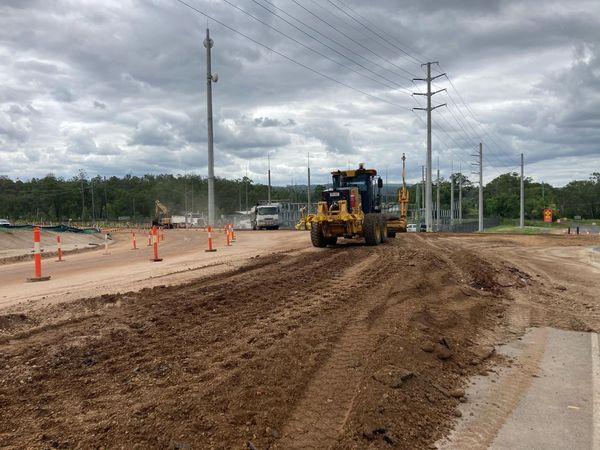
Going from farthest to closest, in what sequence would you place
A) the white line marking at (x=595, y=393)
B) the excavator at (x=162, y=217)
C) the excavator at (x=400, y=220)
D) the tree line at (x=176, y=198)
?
the tree line at (x=176, y=198) < the excavator at (x=162, y=217) < the excavator at (x=400, y=220) < the white line marking at (x=595, y=393)

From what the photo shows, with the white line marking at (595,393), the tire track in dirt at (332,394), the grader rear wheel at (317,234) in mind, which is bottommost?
the white line marking at (595,393)

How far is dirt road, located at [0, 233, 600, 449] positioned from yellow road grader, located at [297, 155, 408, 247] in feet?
26.8

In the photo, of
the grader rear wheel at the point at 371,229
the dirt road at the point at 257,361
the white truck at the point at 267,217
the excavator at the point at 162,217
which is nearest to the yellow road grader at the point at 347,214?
the grader rear wheel at the point at 371,229

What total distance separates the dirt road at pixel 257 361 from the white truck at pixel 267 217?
126 feet

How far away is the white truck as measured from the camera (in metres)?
49.4

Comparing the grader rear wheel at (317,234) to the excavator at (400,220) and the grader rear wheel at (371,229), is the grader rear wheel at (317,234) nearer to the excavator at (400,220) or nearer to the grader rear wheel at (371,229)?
the grader rear wheel at (371,229)

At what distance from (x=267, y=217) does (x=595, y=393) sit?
44470 mm

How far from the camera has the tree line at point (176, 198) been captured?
108125mm

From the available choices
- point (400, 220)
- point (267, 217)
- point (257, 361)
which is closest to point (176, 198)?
point (267, 217)

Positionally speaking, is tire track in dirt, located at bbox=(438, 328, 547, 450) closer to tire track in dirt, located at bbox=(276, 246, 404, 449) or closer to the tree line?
tire track in dirt, located at bbox=(276, 246, 404, 449)

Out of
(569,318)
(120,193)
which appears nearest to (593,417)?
(569,318)

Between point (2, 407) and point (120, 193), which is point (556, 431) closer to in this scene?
point (2, 407)

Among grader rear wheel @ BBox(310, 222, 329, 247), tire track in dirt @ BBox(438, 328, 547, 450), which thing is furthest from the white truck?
tire track in dirt @ BBox(438, 328, 547, 450)

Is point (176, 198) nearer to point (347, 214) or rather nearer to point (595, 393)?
point (347, 214)
